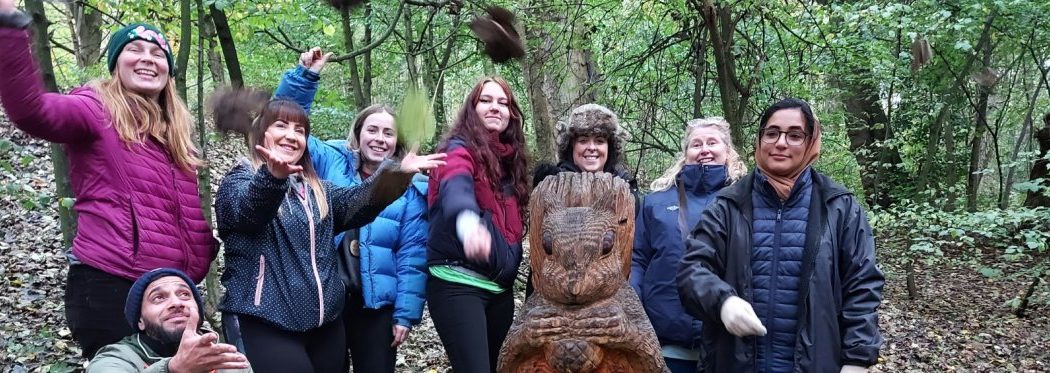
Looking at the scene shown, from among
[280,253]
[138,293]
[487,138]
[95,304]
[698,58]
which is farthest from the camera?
[698,58]

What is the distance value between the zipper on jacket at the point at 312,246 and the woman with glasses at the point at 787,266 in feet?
4.43

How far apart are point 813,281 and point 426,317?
15.8ft

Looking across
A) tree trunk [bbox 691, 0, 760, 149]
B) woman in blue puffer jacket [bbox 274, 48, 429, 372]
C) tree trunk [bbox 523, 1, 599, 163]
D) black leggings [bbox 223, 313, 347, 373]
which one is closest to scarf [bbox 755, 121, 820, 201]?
woman in blue puffer jacket [bbox 274, 48, 429, 372]

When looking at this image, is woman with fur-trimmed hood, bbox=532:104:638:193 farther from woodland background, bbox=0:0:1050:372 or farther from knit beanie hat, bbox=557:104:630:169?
woodland background, bbox=0:0:1050:372

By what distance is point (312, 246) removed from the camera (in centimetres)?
282

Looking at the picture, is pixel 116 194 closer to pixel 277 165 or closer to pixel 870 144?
pixel 277 165

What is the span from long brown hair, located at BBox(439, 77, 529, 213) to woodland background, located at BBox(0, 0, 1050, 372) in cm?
128

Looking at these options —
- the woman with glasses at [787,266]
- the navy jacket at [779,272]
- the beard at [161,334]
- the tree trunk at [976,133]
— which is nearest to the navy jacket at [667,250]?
the woman with glasses at [787,266]

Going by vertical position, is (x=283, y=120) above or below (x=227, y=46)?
below

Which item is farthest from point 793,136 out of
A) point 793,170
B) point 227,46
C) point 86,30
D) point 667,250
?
point 86,30

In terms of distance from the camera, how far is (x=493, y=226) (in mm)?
3041

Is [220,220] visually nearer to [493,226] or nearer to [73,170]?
[73,170]

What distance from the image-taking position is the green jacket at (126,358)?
2.27 meters

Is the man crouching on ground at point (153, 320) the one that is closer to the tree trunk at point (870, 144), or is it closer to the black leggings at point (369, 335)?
the black leggings at point (369, 335)
